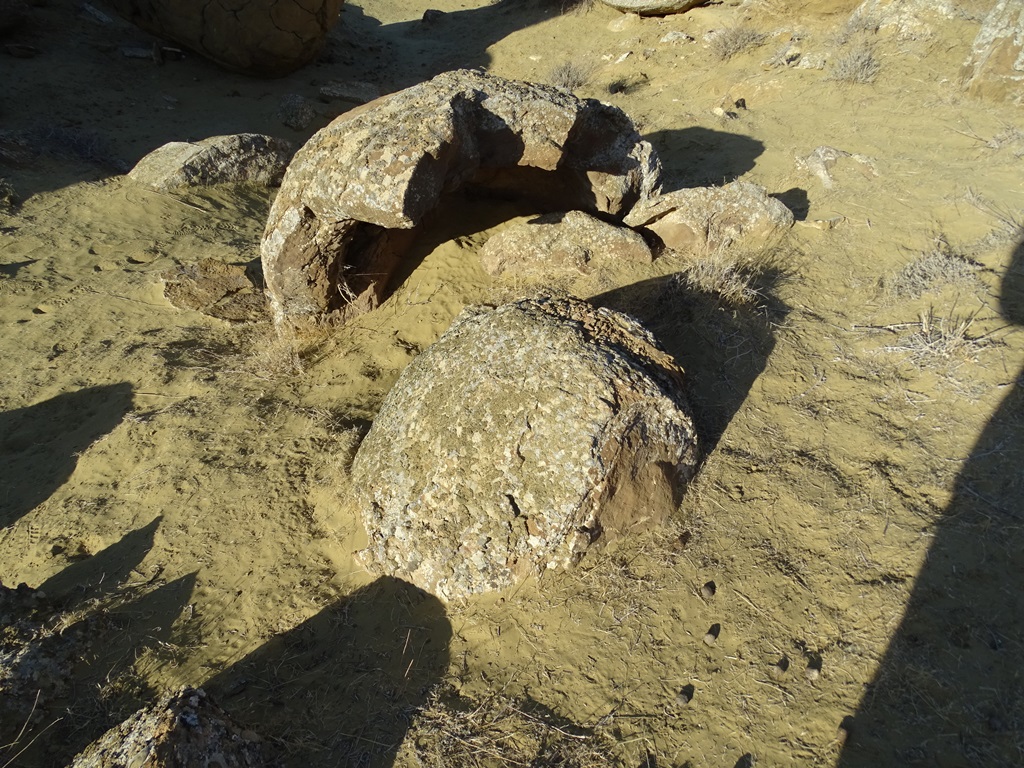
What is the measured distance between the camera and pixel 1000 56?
604cm

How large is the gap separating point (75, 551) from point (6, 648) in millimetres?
599

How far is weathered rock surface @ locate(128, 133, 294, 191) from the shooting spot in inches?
232

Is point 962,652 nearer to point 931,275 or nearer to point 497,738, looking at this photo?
point 497,738

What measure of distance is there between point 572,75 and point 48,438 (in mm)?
8651

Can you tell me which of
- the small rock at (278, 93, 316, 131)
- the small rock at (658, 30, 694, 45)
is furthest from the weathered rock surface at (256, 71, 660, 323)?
the small rock at (658, 30, 694, 45)

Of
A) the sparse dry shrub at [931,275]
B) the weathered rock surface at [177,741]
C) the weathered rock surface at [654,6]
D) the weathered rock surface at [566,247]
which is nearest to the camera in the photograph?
the weathered rock surface at [177,741]

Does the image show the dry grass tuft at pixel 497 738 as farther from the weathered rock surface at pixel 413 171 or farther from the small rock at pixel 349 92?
the small rock at pixel 349 92

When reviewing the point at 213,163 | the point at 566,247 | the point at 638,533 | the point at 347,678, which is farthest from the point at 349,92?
the point at 347,678

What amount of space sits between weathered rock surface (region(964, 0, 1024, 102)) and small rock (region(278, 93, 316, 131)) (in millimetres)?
8331

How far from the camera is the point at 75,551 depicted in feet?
9.55

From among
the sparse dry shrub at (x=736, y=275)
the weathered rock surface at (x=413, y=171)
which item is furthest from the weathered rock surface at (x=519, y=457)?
the sparse dry shrub at (x=736, y=275)

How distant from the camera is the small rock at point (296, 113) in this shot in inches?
336

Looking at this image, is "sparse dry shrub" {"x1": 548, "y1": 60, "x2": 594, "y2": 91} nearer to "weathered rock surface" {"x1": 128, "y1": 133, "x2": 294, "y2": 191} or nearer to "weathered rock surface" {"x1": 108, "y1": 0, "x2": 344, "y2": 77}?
"weathered rock surface" {"x1": 108, "y1": 0, "x2": 344, "y2": 77}

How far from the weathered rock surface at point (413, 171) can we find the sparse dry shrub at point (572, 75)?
516 cm
